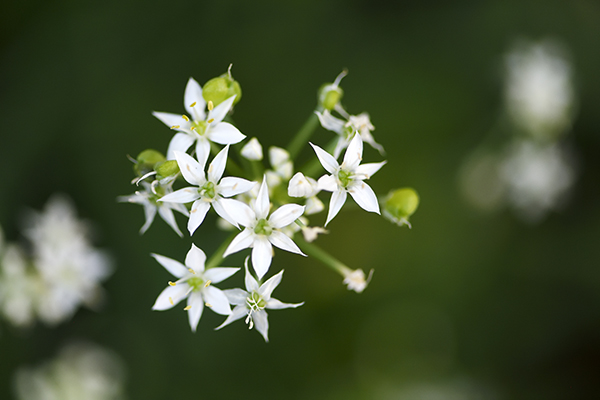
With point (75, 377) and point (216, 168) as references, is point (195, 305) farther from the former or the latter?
point (75, 377)

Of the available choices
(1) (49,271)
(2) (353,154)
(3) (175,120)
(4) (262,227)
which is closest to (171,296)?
(4) (262,227)

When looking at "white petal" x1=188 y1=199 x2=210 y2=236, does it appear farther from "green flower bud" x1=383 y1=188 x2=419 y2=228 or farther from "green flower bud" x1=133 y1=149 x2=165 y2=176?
"green flower bud" x1=383 y1=188 x2=419 y2=228

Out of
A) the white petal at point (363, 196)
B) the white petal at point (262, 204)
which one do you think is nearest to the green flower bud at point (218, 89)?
the white petal at point (262, 204)

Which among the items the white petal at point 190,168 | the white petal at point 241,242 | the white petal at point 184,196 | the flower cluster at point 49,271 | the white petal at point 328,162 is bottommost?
the flower cluster at point 49,271

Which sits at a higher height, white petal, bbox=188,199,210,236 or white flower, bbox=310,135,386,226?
white flower, bbox=310,135,386,226

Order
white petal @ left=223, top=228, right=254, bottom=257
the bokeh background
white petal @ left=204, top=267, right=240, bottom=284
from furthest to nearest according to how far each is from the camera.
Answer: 1. the bokeh background
2. white petal @ left=204, top=267, right=240, bottom=284
3. white petal @ left=223, top=228, right=254, bottom=257

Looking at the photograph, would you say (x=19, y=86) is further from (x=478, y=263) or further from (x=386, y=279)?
(x=478, y=263)

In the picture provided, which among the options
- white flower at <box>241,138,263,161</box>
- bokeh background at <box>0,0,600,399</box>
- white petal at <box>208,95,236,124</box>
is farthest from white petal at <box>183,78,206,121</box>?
bokeh background at <box>0,0,600,399</box>

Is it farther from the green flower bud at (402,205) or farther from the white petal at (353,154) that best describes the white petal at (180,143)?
the green flower bud at (402,205)
